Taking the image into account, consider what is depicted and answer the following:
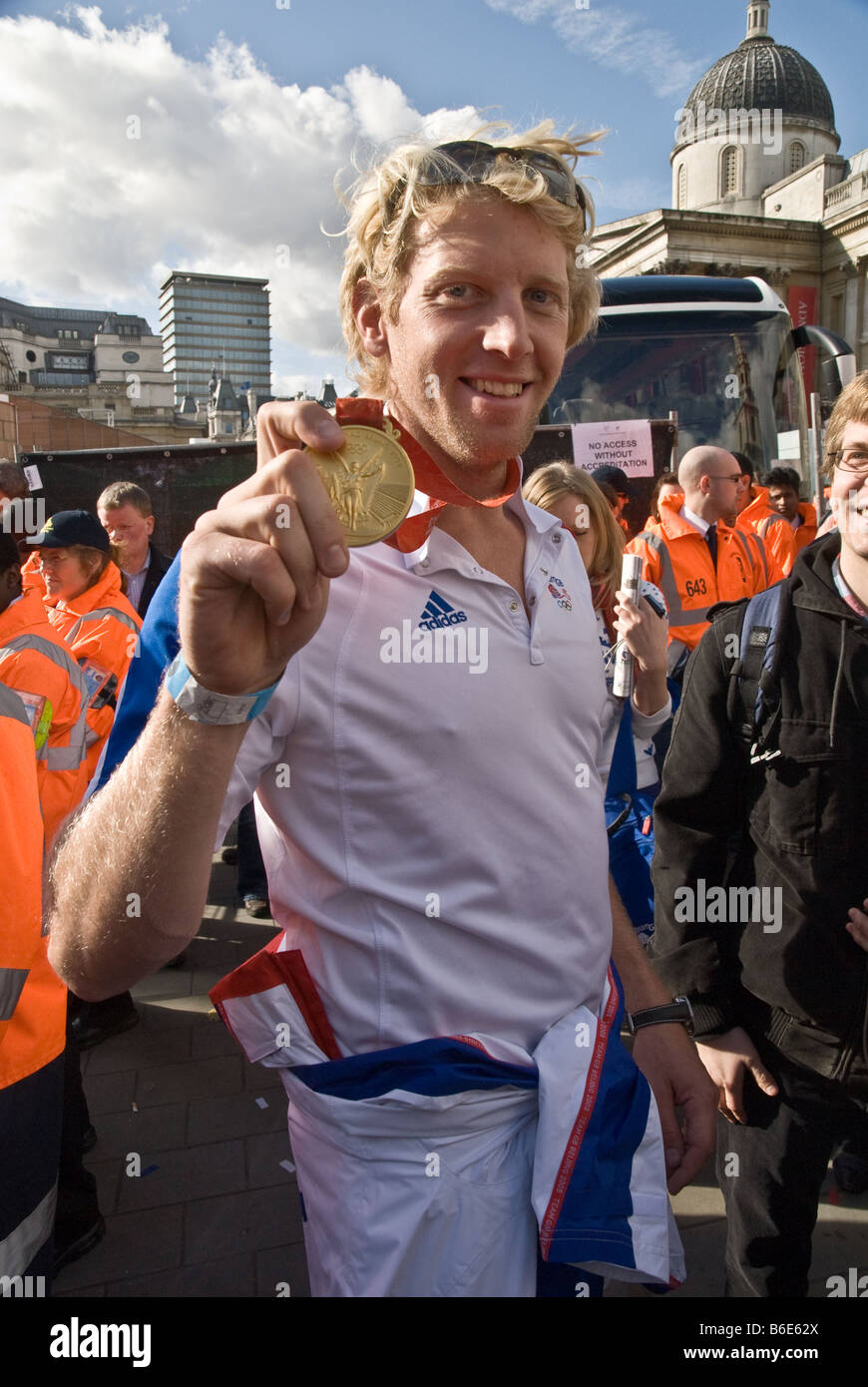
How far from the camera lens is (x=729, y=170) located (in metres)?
45.1

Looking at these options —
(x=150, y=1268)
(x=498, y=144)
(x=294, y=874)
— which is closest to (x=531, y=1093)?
(x=294, y=874)

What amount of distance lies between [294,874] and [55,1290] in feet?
7.67

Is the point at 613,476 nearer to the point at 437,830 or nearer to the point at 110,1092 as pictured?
the point at 110,1092

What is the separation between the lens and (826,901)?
2.00 meters

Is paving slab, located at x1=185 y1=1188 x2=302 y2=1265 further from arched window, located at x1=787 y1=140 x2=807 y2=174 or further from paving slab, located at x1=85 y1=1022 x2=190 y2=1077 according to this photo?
arched window, located at x1=787 y1=140 x2=807 y2=174

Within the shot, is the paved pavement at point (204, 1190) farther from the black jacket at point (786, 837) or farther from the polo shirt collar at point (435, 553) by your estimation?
the polo shirt collar at point (435, 553)

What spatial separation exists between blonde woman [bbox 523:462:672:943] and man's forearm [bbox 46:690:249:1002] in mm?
1653

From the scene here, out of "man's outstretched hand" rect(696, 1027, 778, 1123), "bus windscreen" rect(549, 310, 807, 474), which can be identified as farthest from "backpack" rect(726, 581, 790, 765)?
"bus windscreen" rect(549, 310, 807, 474)

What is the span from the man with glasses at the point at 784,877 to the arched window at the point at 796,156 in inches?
2054

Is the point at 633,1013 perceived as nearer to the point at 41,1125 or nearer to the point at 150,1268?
the point at 41,1125

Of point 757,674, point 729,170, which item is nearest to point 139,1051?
point 757,674

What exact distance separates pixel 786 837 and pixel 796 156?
177ft

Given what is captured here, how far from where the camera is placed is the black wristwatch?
69.3 inches

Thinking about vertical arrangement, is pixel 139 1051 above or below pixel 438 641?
below
